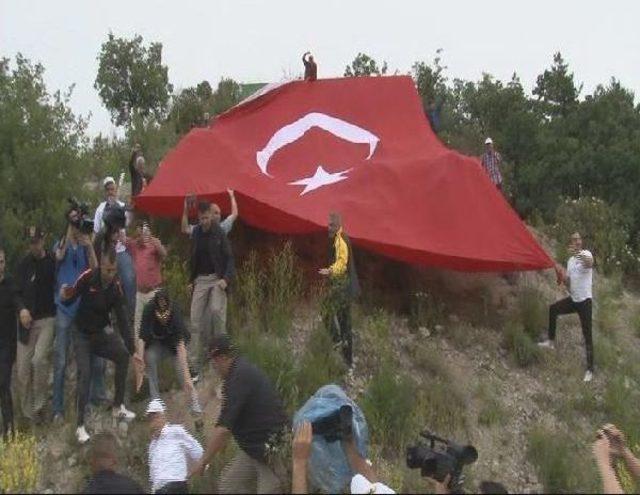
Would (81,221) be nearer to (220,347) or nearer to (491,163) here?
(220,347)

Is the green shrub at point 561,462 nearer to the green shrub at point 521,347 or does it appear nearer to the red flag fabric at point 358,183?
the green shrub at point 521,347

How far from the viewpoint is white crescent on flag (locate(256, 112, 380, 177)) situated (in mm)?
11461

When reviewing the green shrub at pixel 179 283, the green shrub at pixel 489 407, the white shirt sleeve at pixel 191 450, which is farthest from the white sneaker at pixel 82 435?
the green shrub at pixel 489 407

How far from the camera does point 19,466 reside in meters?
7.13

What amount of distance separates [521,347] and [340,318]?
2.49m

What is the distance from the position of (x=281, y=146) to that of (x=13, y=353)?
4770 mm

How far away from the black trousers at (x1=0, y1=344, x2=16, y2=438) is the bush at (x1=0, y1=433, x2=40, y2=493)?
303 millimetres

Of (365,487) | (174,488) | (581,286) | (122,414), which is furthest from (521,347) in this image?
(174,488)

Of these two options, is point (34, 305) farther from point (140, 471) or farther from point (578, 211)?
point (578, 211)

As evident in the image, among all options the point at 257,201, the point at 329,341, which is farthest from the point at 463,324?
the point at 257,201

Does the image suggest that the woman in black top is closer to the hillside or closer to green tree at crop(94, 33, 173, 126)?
the hillside

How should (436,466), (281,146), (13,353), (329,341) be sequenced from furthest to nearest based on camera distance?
(281,146)
(329,341)
(13,353)
(436,466)

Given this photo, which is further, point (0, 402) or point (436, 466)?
point (0, 402)

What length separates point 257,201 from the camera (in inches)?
396
